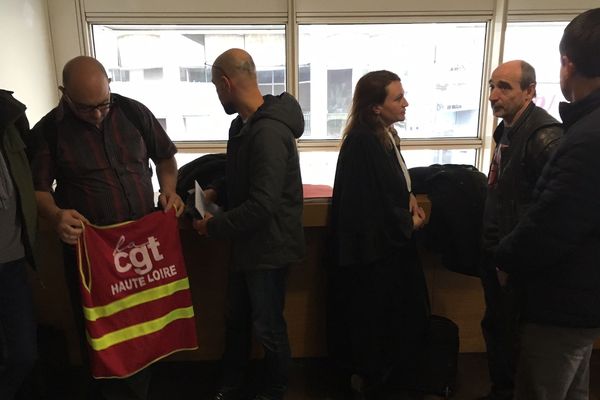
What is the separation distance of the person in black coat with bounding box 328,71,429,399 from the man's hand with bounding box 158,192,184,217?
1.87 ft

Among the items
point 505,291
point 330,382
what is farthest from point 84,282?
point 505,291

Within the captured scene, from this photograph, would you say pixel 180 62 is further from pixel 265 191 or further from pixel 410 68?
pixel 265 191

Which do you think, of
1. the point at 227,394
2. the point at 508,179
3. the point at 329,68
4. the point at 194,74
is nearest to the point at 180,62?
the point at 194,74

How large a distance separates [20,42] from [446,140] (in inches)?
149

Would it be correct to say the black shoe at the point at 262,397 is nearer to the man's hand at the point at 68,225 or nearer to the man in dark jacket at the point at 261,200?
the man in dark jacket at the point at 261,200

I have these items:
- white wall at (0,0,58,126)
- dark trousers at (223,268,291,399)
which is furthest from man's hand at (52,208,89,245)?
white wall at (0,0,58,126)

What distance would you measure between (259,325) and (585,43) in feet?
4.25

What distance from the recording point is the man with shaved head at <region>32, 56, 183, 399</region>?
1.43 meters

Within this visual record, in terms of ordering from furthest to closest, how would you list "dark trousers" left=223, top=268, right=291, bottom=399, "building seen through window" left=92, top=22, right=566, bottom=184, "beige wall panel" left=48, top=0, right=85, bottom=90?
"building seen through window" left=92, top=22, right=566, bottom=184 < "beige wall panel" left=48, top=0, right=85, bottom=90 < "dark trousers" left=223, top=268, right=291, bottom=399

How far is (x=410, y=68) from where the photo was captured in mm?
4656

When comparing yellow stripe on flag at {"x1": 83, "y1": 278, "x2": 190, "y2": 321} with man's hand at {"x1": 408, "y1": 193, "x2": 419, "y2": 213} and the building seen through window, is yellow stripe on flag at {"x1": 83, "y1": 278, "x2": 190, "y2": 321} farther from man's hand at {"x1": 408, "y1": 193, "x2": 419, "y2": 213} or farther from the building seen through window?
the building seen through window

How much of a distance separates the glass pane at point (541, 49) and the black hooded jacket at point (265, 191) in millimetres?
3716

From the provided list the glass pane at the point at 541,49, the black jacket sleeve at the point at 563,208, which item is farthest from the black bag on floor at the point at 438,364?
the glass pane at the point at 541,49

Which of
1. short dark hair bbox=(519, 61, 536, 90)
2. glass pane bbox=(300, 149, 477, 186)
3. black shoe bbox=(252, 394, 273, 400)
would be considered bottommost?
black shoe bbox=(252, 394, 273, 400)
